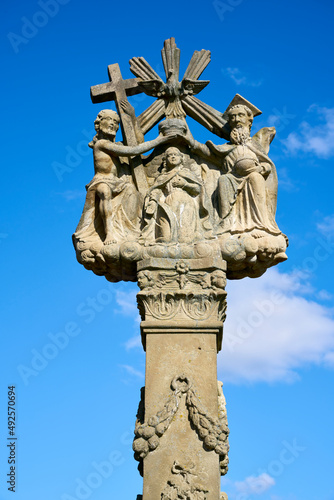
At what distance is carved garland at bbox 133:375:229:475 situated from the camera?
9.91 metres

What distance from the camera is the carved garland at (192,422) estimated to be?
991 cm

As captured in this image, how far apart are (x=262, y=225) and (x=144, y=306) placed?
203 centimetres

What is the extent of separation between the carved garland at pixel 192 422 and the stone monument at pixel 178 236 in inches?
0.5

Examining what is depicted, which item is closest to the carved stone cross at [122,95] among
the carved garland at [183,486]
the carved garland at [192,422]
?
the carved garland at [192,422]

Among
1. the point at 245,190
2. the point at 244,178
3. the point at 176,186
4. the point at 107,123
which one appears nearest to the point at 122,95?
the point at 107,123

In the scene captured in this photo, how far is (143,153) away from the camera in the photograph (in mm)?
11953

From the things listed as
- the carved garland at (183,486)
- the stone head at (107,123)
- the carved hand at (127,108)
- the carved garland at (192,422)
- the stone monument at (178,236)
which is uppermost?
the carved hand at (127,108)

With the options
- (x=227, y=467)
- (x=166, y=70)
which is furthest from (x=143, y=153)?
(x=227, y=467)

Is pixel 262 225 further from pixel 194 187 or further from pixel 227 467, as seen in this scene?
pixel 227 467

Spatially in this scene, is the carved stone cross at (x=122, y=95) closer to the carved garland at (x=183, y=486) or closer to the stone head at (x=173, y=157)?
the stone head at (x=173, y=157)

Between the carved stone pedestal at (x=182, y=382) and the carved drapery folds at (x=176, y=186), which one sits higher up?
the carved drapery folds at (x=176, y=186)

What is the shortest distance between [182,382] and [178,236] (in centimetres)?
207

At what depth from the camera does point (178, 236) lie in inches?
432

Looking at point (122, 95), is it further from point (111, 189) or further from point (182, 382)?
point (182, 382)
